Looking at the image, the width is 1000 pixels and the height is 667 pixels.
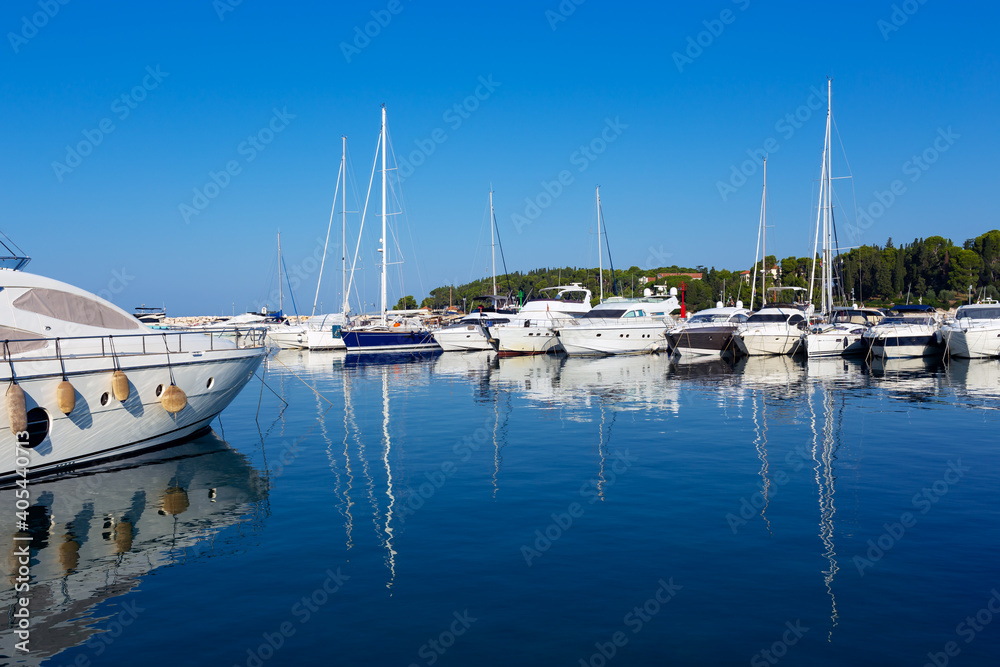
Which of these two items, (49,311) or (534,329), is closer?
(49,311)

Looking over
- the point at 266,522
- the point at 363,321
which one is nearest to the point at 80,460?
the point at 266,522

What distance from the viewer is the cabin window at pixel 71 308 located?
1397 centimetres

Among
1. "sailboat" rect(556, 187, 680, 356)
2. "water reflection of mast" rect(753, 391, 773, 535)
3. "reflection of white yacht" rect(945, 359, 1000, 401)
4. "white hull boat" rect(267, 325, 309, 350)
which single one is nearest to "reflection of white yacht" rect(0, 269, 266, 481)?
"water reflection of mast" rect(753, 391, 773, 535)

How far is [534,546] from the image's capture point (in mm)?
9203

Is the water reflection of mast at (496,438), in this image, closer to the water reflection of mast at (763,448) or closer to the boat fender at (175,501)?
the water reflection of mast at (763,448)

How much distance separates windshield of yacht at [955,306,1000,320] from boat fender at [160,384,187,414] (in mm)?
38161

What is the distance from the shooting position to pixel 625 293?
116 meters

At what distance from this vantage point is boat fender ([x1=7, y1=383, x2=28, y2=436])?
1206 cm

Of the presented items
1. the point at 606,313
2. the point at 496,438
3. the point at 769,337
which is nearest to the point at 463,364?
the point at 606,313

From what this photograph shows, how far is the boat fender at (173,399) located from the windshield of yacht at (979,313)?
38.2 m

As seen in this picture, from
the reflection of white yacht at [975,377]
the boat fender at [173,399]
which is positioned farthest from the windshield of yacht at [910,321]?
the boat fender at [173,399]

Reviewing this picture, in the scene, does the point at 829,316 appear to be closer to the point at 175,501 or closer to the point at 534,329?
the point at 534,329

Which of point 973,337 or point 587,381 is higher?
point 973,337

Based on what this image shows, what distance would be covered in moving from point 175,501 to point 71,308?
543cm
